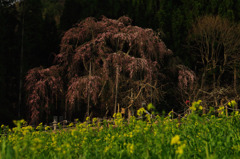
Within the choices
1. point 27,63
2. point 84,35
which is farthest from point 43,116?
point 84,35

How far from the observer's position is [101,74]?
37.2 ft

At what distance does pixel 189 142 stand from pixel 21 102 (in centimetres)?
1121

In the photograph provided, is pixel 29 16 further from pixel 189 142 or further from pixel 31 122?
pixel 189 142

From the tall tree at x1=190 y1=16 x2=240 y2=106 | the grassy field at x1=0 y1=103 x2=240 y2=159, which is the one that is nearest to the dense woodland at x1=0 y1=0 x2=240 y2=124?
the tall tree at x1=190 y1=16 x2=240 y2=106

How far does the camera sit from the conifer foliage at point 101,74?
10750 mm

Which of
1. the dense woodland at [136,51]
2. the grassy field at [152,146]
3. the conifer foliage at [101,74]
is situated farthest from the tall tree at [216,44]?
the grassy field at [152,146]

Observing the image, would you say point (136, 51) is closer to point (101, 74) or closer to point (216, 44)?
point (101, 74)

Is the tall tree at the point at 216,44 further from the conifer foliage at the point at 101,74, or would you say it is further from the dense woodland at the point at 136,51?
the conifer foliage at the point at 101,74

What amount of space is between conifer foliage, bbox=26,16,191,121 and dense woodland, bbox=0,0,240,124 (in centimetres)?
7

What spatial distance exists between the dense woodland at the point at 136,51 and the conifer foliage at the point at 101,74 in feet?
0.22

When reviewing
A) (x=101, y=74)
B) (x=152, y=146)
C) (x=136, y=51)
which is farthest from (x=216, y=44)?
(x=152, y=146)

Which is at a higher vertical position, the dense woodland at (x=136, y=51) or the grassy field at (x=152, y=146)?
the dense woodland at (x=136, y=51)

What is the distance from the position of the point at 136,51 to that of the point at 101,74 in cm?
211

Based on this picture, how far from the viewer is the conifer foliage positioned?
1075 cm
